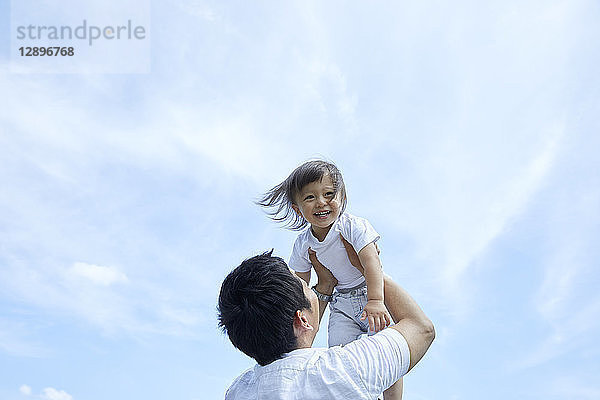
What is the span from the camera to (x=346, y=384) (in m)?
1.94

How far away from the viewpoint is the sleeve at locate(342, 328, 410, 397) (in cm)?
197

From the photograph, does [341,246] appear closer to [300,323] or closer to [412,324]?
[412,324]

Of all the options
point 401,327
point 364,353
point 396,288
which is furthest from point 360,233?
point 364,353

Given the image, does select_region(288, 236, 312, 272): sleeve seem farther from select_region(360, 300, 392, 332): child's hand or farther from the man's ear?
the man's ear

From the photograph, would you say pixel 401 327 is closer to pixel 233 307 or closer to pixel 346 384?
pixel 346 384

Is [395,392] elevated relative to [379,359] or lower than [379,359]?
elevated

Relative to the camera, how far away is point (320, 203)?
10.4ft

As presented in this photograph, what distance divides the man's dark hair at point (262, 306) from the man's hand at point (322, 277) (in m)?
1.16

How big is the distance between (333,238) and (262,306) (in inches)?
47.7

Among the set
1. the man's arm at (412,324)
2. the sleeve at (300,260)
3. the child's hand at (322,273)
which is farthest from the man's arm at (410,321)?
the sleeve at (300,260)

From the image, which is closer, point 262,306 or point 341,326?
point 262,306

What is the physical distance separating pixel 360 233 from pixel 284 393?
1247 millimetres

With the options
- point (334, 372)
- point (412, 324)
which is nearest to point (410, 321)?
point (412, 324)

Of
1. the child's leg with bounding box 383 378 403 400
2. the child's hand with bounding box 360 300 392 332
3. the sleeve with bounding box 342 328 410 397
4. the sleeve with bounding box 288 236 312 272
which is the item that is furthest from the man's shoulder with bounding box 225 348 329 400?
the sleeve with bounding box 288 236 312 272
